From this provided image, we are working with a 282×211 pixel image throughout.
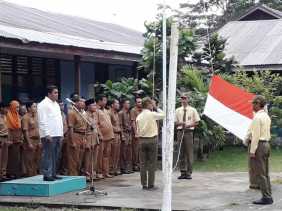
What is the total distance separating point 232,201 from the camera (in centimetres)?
1062

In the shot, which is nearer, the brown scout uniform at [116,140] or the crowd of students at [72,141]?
the crowd of students at [72,141]

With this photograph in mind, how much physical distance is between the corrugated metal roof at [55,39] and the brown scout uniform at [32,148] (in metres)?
1.65

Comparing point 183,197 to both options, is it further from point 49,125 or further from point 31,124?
point 31,124

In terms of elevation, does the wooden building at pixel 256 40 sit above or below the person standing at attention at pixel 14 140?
above

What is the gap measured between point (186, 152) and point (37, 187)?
3.83 m

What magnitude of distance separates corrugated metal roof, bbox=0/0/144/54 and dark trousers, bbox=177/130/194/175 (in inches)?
127

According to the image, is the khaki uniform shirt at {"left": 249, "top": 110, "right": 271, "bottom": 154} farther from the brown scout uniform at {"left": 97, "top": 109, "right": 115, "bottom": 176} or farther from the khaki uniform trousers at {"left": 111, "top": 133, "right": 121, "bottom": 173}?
the khaki uniform trousers at {"left": 111, "top": 133, "right": 121, "bottom": 173}

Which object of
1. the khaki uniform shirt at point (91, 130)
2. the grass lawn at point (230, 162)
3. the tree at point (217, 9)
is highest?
the tree at point (217, 9)

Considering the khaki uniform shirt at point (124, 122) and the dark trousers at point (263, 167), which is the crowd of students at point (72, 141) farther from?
the dark trousers at point (263, 167)

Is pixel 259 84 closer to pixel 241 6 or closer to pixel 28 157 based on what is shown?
pixel 28 157

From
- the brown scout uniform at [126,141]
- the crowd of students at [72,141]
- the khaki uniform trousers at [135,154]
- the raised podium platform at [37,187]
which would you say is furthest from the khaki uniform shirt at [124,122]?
the raised podium platform at [37,187]

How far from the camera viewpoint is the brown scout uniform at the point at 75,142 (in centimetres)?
1310

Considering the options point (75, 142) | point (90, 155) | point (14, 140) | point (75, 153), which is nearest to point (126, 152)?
point (90, 155)

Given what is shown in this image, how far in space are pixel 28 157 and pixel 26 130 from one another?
678 mm
